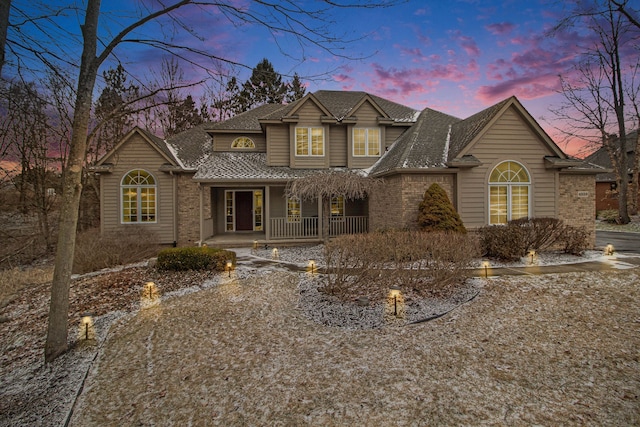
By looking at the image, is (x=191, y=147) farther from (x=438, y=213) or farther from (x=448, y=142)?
(x=438, y=213)

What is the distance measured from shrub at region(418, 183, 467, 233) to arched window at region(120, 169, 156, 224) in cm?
1151

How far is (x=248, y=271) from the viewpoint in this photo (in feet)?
29.9

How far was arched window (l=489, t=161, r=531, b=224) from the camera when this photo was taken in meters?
11.7

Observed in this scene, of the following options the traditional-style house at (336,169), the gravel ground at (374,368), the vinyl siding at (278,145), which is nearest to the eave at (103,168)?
the traditional-style house at (336,169)

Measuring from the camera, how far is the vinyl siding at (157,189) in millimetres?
13789

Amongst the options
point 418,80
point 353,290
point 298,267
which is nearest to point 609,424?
point 353,290

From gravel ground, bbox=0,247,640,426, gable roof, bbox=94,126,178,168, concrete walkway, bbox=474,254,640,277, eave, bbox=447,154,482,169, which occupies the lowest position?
gravel ground, bbox=0,247,640,426

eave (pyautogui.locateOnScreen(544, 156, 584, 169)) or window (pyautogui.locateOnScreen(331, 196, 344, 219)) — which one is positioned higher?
eave (pyautogui.locateOnScreen(544, 156, 584, 169))

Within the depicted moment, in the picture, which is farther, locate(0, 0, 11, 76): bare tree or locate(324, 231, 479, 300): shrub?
locate(324, 231, 479, 300): shrub

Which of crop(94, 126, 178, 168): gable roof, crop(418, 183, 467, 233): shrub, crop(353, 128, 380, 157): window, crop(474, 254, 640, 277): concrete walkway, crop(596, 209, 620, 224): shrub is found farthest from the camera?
crop(596, 209, 620, 224): shrub

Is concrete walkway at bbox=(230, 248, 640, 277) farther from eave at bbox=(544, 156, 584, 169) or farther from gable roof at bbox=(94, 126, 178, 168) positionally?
gable roof at bbox=(94, 126, 178, 168)

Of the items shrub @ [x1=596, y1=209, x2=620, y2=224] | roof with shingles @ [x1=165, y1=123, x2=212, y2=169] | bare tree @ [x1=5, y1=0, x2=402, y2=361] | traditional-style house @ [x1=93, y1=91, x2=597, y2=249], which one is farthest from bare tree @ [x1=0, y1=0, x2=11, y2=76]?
shrub @ [x1=596, y1=209, x2=620, y2=224]

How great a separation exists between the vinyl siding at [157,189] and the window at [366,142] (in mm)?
8837

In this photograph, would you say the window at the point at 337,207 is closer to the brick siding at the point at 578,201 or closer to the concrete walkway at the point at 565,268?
the concrete walkway at the point at 565,268
